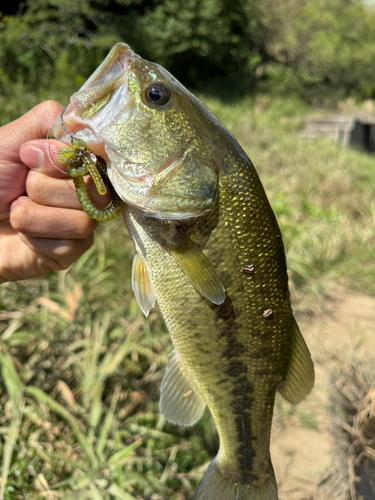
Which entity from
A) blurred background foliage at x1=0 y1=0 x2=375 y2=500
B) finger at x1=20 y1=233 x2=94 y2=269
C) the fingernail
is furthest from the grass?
the fingernail

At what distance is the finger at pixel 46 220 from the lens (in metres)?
1.52

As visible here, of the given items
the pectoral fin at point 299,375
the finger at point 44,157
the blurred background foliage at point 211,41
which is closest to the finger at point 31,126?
the finger at point 44,157

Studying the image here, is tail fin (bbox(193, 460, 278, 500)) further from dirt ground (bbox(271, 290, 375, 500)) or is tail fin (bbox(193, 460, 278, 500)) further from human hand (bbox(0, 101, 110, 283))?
dirt ground (bbox(271, 290, 375, 500))

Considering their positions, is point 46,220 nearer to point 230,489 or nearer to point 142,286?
point 142,286

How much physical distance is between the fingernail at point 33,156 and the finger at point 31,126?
17 cm

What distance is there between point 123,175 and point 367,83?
28718mm

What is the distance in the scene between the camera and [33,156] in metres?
1.41

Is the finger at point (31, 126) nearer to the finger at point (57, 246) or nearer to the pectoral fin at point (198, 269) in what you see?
the finger at point (57, 246)

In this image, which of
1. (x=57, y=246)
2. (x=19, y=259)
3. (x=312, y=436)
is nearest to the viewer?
(x=57, y=246)

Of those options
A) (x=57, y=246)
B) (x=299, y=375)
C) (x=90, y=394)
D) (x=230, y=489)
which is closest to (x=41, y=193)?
(x=57, y=246)

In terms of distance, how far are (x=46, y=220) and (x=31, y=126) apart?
1.22 ft

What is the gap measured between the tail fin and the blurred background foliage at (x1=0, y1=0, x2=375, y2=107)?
26.5 feet

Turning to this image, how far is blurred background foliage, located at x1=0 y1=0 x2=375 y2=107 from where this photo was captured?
11.7m

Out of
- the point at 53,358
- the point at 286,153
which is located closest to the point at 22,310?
the point at 53,358
